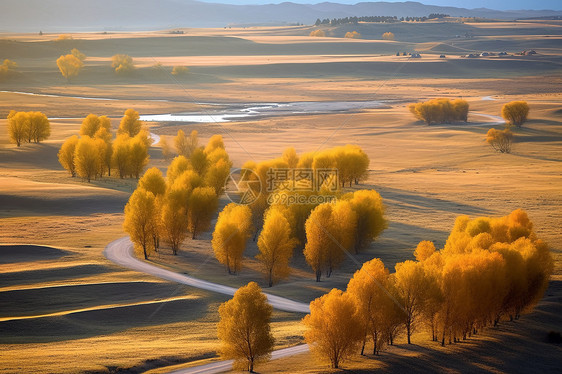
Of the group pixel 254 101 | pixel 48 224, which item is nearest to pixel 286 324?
pixel 48 224

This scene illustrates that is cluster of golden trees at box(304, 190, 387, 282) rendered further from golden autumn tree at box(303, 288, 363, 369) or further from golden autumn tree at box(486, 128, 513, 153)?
golden autumn tree at box(486, 128, 513, 153)

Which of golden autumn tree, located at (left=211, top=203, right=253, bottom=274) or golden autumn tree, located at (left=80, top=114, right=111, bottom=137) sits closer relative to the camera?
golden autumn tree, located at (left=211, top=203, right=253, bottom=274)

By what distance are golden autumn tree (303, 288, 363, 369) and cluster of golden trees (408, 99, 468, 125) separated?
4412 inches

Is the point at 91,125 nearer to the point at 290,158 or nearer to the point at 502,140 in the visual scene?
the point at 290,158

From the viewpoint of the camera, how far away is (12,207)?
7588 cm

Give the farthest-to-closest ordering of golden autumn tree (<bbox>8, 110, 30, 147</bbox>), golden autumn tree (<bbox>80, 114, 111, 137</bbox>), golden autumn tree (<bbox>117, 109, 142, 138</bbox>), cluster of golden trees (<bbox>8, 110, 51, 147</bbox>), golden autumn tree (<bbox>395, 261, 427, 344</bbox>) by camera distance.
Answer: golden autumn tree (<bbox>117, 109, 142, 138</bbox>) < golden autumn tree (<bbox>80, 114, 111, 137</bbox>) < cluster of golden trees (<bbox>8, 110, 51, 147</bbox>) < golden autumn tree (<bbox>8, 110, 30, 147</bbox>) < golden autumn tree (<bbox>395, 261, 427, 344</bbox>)

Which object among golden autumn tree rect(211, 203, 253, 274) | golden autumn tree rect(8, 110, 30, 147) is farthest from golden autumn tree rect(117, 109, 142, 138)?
golden autumn tree rect(211, 203, 253, 274)

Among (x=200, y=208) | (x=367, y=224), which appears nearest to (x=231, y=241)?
(x=200, y=208)

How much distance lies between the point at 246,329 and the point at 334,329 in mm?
5550

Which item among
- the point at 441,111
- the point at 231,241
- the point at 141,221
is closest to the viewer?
the point at 231,241

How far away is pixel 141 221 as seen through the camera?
64.4 m

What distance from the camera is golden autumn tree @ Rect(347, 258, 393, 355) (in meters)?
42.0

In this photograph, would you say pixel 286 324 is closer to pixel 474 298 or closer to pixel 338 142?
pixel 474 298

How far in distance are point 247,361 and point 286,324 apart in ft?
28.6
